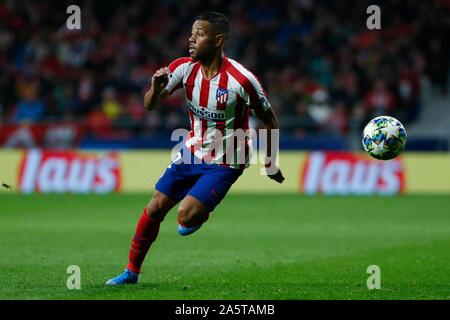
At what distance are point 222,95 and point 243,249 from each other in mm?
4002

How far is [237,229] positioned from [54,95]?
1092cm

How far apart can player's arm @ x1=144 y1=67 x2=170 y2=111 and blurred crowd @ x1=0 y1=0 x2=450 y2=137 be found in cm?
1363

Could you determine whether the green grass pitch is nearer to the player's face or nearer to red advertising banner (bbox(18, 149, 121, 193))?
red advertising banner (bbox(18, 149, 121, 193))

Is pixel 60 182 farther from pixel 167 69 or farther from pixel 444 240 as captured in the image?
pixel 167 69

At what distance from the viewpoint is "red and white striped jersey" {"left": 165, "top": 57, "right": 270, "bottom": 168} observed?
28.1 feet

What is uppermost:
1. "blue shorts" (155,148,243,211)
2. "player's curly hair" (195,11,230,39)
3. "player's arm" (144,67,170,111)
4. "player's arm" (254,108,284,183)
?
"player's curly hair" (195,11,230,39)

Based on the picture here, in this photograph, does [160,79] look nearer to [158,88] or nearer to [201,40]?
[158,88]

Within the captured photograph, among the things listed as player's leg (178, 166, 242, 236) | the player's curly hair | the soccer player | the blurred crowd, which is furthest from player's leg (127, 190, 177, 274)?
the blurred crowd

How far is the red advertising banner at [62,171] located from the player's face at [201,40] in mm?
13021

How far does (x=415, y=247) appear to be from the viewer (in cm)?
1233

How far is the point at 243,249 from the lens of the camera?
12.1m

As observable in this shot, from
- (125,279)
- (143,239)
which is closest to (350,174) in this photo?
(143,239)

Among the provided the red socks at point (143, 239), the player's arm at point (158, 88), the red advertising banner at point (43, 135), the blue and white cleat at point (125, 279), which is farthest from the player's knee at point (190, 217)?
the red advertising banner at point (43, 135)
